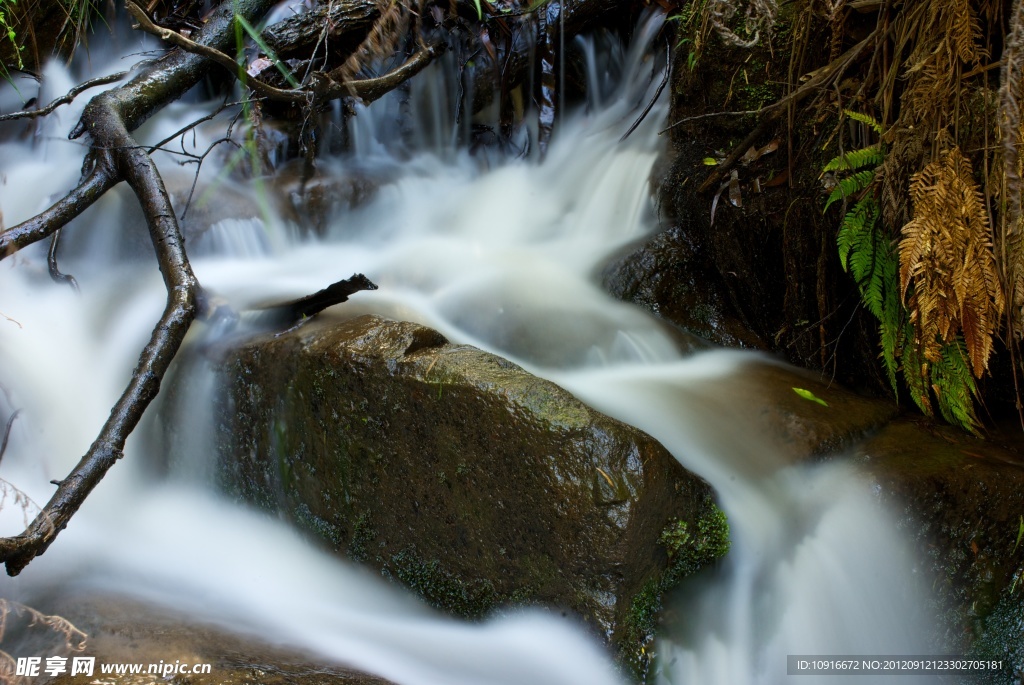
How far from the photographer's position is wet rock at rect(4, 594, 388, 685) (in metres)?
1.98

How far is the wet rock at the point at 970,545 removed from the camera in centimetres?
245

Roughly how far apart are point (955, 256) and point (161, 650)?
2.81 m

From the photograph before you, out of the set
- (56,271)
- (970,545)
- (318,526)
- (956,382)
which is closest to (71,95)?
(56,271)

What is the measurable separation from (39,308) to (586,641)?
331 centimetres

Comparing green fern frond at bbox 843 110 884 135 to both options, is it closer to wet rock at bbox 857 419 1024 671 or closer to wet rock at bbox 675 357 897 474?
wet rock at bbox 675 357 897 474

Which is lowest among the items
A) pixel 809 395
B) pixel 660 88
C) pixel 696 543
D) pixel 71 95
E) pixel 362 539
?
pixel 362 539

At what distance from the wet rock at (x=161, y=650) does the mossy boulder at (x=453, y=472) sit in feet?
1.75

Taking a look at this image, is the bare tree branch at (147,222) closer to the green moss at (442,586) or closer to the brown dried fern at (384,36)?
the brown dried fern at (384,36)

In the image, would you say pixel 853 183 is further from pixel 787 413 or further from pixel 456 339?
pixel 456 339

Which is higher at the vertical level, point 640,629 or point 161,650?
point 640,629

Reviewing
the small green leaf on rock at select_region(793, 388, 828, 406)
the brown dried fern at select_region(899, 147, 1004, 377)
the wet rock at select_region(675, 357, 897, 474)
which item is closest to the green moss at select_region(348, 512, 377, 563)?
the wet rock at select_region(675, 357, 897, 474)

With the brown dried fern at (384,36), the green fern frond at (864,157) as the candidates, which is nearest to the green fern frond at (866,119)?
the green fern frond at (864,157)

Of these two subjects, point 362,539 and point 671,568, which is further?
point 362,539

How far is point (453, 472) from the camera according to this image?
2.49 metres
